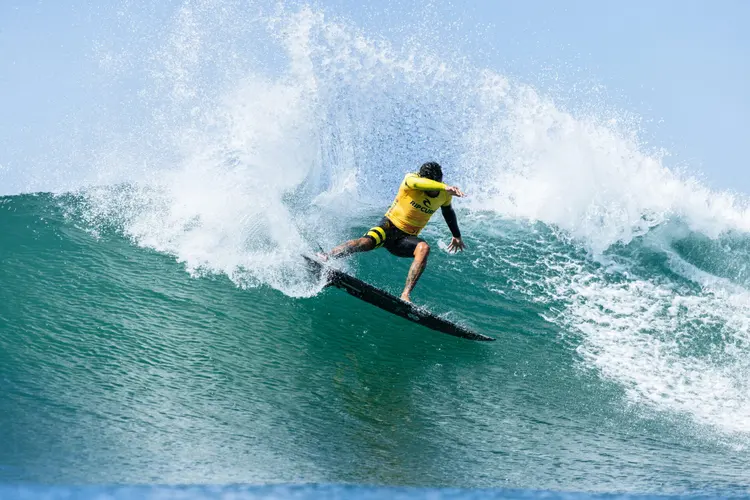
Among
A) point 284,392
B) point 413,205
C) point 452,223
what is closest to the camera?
point 284,392

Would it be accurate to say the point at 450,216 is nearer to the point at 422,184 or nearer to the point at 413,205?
the point at 413,205

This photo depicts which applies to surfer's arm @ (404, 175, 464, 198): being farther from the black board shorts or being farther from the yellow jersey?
the black board shorts

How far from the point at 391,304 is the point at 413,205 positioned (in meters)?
1.16

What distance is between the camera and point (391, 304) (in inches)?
287

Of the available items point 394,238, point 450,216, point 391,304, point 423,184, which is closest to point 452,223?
point 450,216

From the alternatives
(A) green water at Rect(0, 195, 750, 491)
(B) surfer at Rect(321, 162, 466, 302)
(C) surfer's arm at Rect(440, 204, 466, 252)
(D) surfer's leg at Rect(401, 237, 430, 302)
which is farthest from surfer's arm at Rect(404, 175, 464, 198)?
(A) green water at Rect(0, 195, 750, 491)

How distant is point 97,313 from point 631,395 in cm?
527

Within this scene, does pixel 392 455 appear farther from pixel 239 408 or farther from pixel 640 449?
pixel 640 449

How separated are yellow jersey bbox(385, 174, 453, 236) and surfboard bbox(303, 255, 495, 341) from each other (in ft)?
2.93

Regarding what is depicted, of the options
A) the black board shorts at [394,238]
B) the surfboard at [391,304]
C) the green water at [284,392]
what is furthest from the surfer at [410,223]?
the green water at [284,392]

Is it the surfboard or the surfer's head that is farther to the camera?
the surfer's head

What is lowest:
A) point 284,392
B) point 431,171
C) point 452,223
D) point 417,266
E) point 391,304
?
point 284,392

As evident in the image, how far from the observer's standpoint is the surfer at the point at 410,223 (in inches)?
296

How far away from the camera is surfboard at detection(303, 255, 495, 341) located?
7.22 metres
